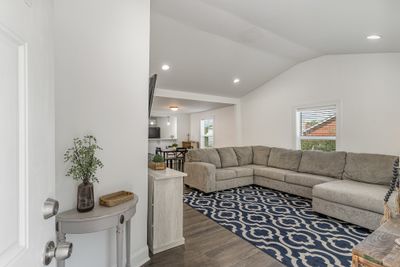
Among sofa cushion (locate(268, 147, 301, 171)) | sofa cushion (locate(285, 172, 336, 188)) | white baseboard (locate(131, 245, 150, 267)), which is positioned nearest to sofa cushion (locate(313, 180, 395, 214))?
sofa cushion (locate(285, 172, 336, 188))

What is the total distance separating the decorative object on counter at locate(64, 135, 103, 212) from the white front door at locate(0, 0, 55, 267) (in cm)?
83

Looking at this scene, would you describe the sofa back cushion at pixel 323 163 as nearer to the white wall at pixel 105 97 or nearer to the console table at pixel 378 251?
the console table at pixel 378 251

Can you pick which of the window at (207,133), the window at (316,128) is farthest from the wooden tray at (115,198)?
the window at (207,133)

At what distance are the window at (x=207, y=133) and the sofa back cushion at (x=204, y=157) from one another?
3.53 meters

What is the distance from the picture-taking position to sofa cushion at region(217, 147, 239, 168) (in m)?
4.91

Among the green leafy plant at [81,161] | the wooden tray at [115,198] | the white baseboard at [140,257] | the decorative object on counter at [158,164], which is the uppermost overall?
the green leafy plant at [81,161]

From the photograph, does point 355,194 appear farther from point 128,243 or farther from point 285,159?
point 128,243

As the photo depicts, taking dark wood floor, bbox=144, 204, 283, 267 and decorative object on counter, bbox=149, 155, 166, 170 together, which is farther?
decorative object on counter, bbox=149, 155, 166, 170

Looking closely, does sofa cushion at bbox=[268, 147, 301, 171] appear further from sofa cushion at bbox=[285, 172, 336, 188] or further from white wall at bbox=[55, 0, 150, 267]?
white wall at bbox=[55, 0, 150, 267]

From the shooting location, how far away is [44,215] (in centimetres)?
68

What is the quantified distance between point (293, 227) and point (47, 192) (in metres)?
2.90

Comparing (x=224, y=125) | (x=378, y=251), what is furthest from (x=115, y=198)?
(x=224, y=125)

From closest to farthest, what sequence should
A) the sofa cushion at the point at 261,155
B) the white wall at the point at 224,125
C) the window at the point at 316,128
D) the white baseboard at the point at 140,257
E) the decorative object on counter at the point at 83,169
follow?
the decorative object on counter at the point at 83,169, the white baseboard at the point at 140,257, the window at the point at 316,128, the sofa cushion at the point at 261,155, the white wall at the point at 224,125

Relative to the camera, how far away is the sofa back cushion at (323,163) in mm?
3775
